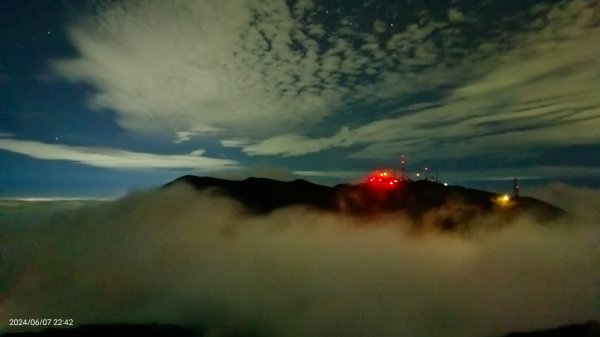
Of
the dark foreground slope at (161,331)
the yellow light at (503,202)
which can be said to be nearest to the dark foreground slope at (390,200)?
the yellow light at (503,202)

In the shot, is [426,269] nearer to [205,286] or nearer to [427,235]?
[427,235]

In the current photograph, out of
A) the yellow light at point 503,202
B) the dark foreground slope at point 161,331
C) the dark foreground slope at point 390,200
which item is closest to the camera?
the dark foreground slope at point 161,331

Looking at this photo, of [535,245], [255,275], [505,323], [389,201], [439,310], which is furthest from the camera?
[255,275]

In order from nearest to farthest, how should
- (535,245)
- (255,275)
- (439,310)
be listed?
(439,310)
(535,245)
(255,275)

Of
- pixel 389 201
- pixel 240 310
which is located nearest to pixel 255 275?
pixel 240 310

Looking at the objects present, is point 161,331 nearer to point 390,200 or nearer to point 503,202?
point 390,200

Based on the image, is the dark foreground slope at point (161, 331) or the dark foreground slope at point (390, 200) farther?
the dark foreground slope at point (390, 200)

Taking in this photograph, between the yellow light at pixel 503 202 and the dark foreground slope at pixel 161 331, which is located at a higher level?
the yellow light at pixel 503 202

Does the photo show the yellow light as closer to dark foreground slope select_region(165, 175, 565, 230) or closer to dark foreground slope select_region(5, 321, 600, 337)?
dark foreground slope select_region(165, 175, 565, 230)

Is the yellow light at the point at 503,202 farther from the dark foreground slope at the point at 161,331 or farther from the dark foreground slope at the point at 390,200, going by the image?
the dark foreground slope at the point at 161,331
